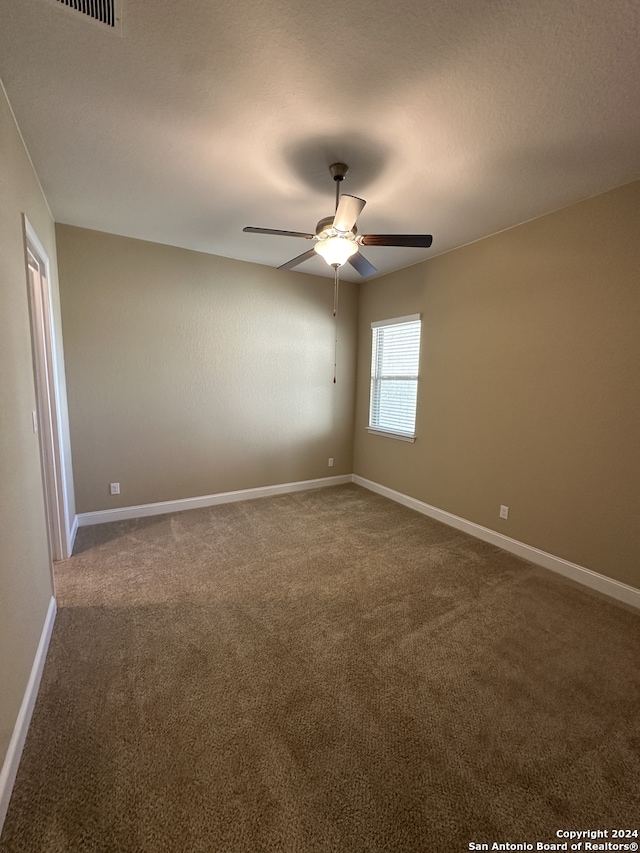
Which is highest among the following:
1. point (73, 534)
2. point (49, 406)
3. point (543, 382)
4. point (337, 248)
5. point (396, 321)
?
point (337, 248)

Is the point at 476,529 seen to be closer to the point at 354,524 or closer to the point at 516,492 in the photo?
the point at 516,492

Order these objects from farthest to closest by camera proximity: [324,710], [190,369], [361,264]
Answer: [190,369], [361,264], [324,710]

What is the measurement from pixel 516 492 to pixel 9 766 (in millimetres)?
3263

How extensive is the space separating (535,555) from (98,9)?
385 centimetres

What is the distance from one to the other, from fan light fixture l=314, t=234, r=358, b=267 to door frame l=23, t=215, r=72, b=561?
1.73 metres

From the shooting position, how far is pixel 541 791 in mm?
1218

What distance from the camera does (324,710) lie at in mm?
1505

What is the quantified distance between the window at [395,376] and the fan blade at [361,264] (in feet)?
4.19

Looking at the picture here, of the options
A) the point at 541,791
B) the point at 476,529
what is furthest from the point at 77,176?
the point at 476,529

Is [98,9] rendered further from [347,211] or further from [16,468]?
[16,468]

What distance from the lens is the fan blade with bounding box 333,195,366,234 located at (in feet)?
5.93

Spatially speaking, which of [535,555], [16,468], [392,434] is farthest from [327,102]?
[535,555]

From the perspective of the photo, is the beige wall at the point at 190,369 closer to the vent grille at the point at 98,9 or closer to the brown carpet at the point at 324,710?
the brown carpet at the point at 324,710

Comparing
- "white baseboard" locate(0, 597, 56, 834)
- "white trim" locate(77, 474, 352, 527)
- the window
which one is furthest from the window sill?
"white baseboard" locate(0, 597, 56, 834)
